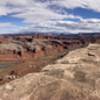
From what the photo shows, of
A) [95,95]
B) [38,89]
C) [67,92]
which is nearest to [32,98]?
[38,89]

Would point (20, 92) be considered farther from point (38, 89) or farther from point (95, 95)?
point (95, 95)

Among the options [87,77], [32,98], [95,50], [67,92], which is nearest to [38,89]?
[32,98]

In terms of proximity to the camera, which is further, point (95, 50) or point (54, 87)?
point (95, 50)

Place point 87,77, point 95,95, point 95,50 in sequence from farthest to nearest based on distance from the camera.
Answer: point 95,50 → point 87,77 → point 95,95

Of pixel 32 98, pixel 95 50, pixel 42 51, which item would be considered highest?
pixel 95 50

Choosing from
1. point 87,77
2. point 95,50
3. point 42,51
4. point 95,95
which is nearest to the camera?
point 95,95

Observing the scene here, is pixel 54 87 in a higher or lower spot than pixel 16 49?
higher
